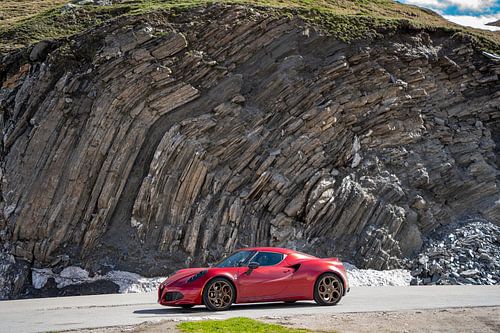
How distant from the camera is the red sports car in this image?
11.4 meters

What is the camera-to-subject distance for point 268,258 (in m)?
12.1

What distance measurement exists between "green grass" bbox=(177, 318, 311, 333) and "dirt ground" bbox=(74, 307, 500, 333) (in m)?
0.25

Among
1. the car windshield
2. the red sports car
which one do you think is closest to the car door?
the red sports car

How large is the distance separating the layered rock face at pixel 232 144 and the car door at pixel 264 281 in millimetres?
7885

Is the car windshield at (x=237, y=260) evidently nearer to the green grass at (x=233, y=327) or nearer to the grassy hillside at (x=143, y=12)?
the green grass at (x=233, y=327)

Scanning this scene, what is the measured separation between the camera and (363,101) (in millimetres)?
23938

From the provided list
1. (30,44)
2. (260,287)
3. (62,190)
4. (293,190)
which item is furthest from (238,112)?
(260,287)

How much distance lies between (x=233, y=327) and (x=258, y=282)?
129 inches

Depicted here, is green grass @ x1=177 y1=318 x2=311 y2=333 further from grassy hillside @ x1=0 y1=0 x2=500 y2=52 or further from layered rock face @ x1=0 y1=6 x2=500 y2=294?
grassy hillside @ x1=0 y1=0 x2=500 y2=52

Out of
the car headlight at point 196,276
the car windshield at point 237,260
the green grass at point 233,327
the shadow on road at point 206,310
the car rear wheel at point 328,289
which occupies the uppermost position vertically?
the car windshield at point 237,260

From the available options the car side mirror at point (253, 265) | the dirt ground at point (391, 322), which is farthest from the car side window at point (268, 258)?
the dirt ground at point (391, 322)

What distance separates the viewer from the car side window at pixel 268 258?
12.0 metres

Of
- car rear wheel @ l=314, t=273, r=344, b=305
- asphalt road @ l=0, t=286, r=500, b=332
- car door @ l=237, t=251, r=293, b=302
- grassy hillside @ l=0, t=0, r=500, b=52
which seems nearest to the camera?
asphalt road @ l=0, t=286, r=500, b=332

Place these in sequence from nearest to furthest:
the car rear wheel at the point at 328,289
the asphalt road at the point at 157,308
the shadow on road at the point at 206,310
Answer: the asphalt road at the point at 157,308, the shadow on road at the point at 206,310, the car rear wheel at the point at 328,289
